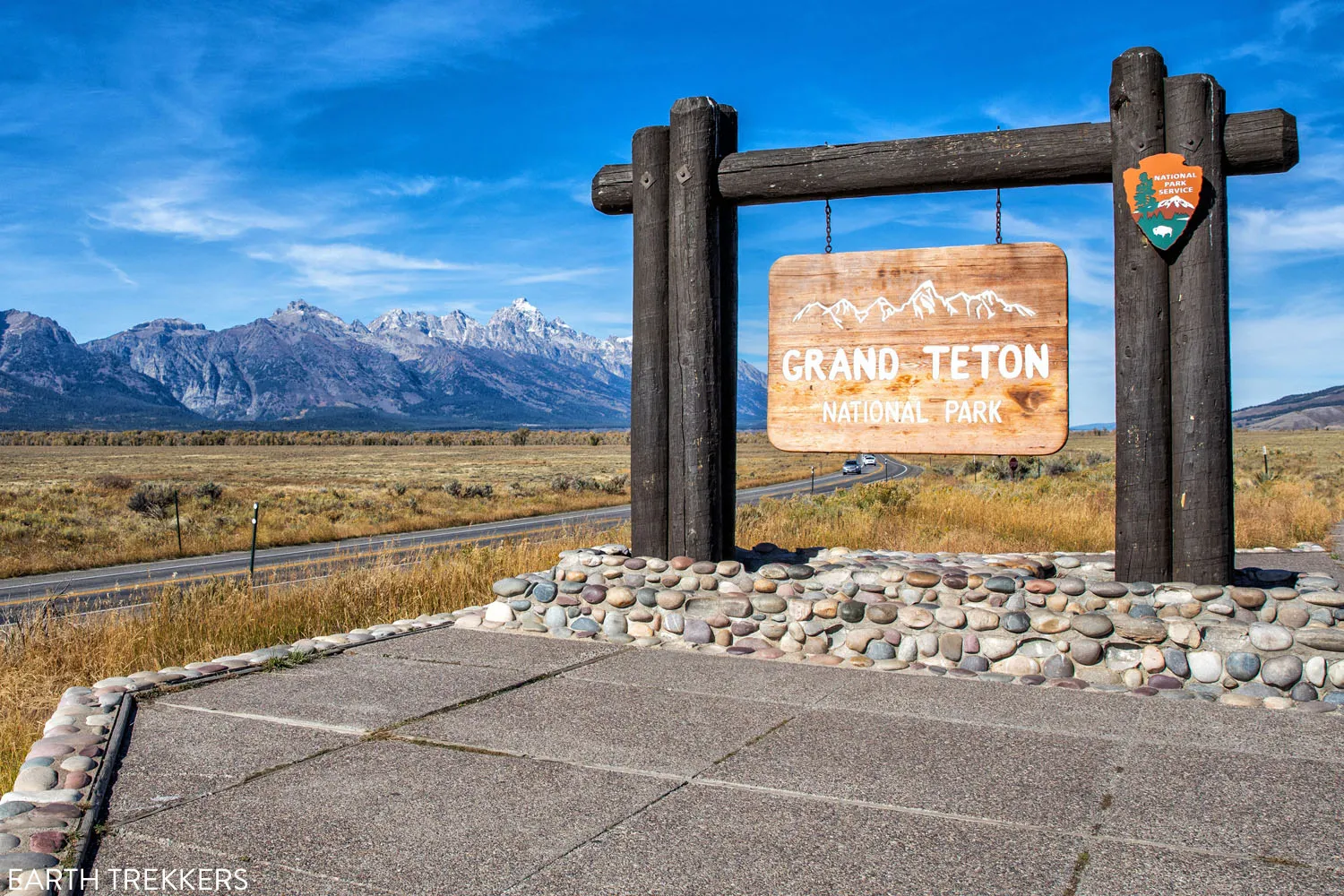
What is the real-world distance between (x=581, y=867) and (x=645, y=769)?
1.00 metres

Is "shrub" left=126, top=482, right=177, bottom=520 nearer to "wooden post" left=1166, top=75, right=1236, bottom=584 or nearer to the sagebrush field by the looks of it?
the sagebrush field

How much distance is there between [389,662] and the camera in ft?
20.9

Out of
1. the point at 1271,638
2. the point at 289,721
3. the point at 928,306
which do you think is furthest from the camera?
the point at 928,306

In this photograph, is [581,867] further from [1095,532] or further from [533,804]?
[1095,532]

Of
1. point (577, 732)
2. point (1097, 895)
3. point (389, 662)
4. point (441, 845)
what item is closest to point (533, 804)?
point (441, 845)

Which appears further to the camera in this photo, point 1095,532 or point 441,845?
point 1095,532

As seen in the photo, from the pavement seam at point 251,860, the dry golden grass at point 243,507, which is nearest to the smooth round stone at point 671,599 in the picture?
the pavement seam at point 251,860

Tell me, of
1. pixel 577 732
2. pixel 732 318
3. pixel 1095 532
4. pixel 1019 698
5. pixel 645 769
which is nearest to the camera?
pixel 645 769

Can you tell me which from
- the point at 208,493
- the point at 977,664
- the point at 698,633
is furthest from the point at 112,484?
the point at 977,664

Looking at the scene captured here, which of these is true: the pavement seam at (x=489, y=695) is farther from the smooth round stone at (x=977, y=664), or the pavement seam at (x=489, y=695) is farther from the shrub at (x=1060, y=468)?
the shrub at (x=1060, y=468)

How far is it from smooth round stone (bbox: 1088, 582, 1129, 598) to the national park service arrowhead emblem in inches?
79.4

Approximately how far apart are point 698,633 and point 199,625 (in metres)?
3.68

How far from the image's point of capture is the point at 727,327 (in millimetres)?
7344

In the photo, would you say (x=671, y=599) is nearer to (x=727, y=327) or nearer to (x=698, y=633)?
(x=698, y=633)
